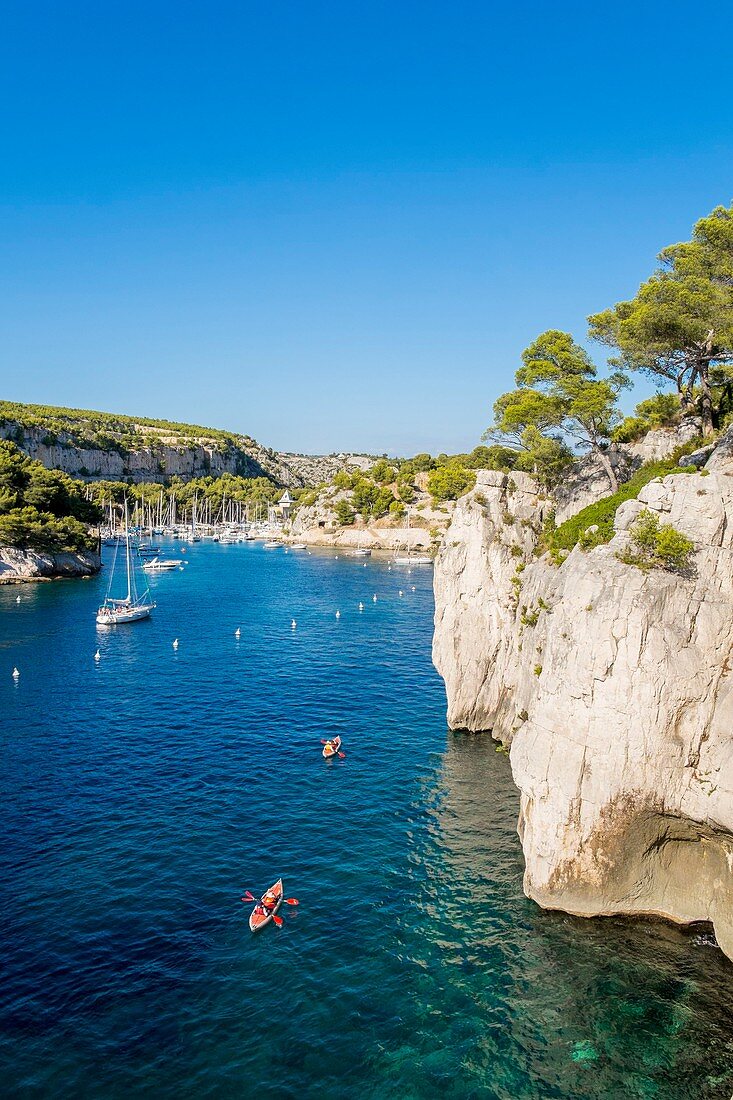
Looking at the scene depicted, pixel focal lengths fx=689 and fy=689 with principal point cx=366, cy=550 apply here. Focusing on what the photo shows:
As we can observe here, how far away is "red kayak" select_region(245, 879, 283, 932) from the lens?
2502 cm

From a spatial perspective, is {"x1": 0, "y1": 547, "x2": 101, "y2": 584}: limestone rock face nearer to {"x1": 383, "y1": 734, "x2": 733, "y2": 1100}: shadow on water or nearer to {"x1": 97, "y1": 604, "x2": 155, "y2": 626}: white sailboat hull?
{"x1": 97, "y1": 604, "x2": 155, "y2": 626}: white sailboat hull

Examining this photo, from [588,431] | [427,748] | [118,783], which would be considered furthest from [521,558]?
[118,783]

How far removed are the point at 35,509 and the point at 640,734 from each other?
343ft

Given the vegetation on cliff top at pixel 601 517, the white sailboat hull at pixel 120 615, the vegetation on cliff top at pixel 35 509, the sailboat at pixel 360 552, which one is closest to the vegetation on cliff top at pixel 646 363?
the vegetation on cliff top at pixel 601 517

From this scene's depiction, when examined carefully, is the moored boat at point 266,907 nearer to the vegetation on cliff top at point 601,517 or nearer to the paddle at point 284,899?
the paddle at point 284,899

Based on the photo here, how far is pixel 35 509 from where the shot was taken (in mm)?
107250

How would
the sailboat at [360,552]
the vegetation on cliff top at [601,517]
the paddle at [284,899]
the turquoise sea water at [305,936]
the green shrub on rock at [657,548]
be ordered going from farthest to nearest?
1. the sailboat at [360,552]
2. the vegetation on cliff top at [601,517]
3. the paddle at [284,899]
4. the green shrub on rock at [657,548]
5. the turquoise sea water at [305,936]

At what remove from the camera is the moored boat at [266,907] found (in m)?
25.0

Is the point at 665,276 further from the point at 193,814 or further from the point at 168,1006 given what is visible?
the point at 168,1006

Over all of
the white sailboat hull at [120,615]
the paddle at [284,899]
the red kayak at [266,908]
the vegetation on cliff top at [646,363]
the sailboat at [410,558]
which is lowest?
the paddle at [284,899]

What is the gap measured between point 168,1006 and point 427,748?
2375 centimetres

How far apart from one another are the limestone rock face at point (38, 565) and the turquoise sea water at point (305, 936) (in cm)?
6468

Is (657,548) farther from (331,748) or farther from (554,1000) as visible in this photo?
(331,748)

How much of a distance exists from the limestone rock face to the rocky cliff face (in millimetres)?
100840
